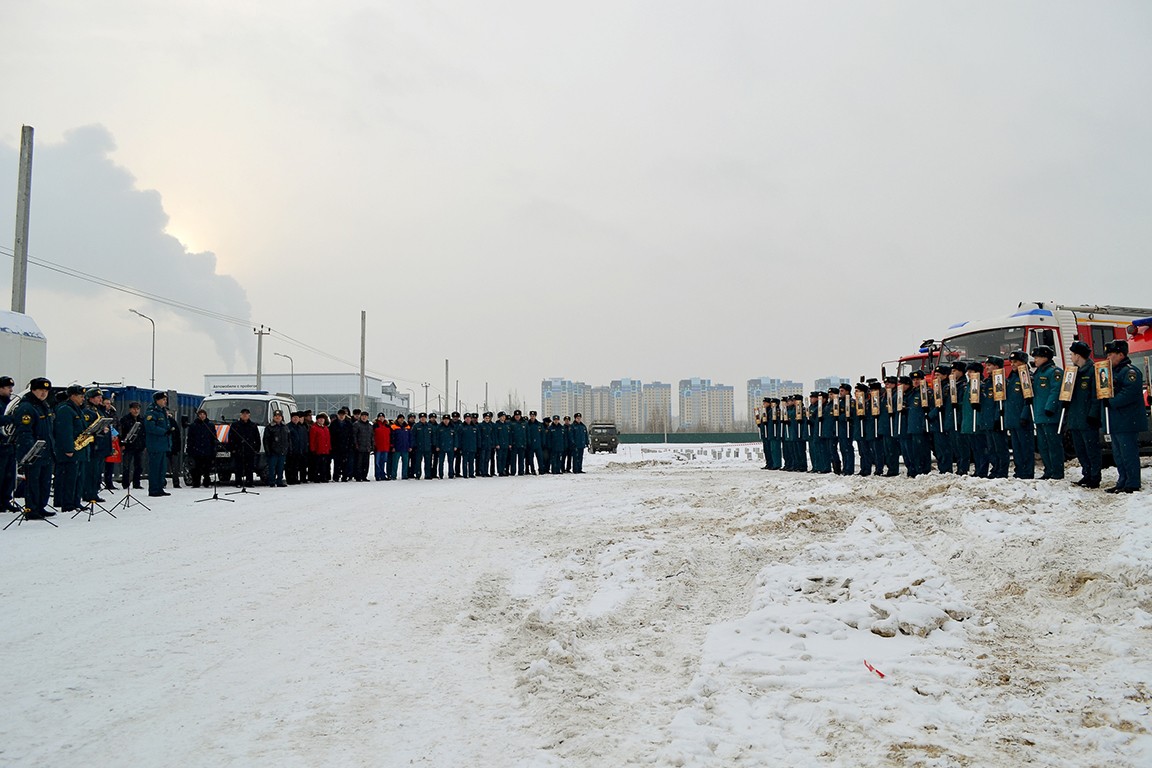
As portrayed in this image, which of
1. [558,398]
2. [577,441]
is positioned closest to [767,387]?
[558,398]

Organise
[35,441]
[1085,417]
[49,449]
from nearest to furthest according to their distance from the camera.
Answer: [1085,417]
[35,441]
[49,449]

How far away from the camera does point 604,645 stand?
4566 millimetres

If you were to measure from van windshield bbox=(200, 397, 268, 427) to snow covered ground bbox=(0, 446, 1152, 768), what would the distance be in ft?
28.1

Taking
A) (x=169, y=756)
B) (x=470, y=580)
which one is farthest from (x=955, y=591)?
(x=169, y=756)

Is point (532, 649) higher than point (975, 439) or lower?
lower

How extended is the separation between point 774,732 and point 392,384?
88287 mm

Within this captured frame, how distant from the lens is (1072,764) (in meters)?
2.93

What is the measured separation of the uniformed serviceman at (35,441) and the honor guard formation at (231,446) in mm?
13

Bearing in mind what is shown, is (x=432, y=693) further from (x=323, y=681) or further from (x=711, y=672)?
(x=711, y=672)

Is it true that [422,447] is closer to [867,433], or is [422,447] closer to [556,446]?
[556,446]

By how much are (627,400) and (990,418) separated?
386 ft

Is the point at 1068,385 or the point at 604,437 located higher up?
the point at 1068,385

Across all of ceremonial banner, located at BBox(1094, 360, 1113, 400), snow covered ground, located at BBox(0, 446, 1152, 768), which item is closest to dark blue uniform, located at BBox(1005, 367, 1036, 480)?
ceremonial banner, located at BBox(1094, 360, 1113, 400)

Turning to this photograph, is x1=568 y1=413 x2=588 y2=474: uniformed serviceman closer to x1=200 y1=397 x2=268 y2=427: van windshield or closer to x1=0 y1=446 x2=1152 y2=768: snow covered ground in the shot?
x1=200 y1=397 x2=268 y2=427: van windshield
